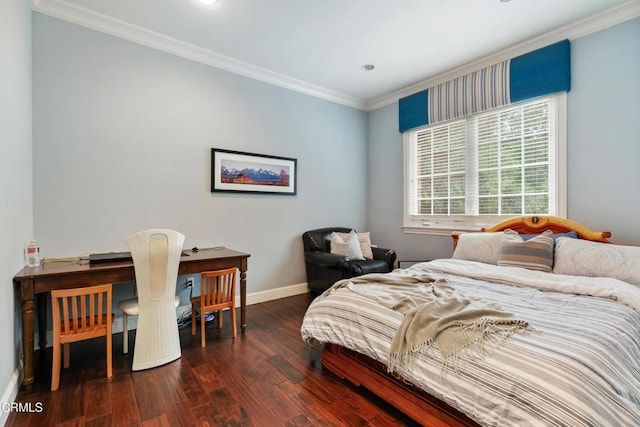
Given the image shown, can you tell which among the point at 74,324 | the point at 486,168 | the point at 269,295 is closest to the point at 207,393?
the point at 74,324

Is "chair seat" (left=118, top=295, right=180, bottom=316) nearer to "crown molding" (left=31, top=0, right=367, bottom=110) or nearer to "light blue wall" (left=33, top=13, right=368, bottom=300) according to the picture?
"light blue wall" (left=33, top=13, right=368, bottom=300)

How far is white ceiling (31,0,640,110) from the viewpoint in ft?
8.71

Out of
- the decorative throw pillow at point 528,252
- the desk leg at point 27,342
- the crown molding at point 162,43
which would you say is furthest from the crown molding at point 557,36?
the desk leg at point 27,342

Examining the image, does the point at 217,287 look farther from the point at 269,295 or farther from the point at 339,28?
the point at 339,28

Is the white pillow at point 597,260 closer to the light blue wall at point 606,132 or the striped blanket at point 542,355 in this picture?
the striped blanket at point 542,355

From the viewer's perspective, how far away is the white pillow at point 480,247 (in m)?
3.01

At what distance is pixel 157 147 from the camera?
3.16 meters

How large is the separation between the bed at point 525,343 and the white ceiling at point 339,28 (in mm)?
1947

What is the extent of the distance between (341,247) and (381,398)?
2.26 m

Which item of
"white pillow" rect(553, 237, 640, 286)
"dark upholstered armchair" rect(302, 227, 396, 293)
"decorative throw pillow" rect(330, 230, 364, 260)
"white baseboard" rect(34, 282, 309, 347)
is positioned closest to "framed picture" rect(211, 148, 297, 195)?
"dark upholstered armchair" rect(302, 227, 396, 293)

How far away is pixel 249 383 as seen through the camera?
2.11m

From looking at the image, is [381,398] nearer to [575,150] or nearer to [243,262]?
[243,262]

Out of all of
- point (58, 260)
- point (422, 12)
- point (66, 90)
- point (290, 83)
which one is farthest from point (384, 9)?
point (58, 260)

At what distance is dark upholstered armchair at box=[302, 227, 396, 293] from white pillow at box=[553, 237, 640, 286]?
1842 mm
